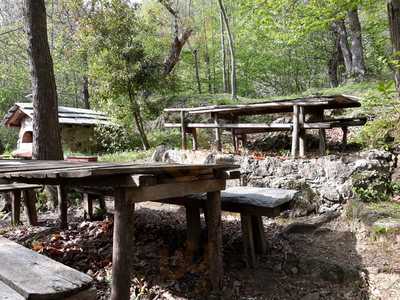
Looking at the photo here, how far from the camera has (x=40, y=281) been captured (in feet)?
6.18

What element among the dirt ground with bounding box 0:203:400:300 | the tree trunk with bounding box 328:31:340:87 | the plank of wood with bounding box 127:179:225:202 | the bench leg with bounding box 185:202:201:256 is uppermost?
the tree trunk with bounding box 328:31:340:87

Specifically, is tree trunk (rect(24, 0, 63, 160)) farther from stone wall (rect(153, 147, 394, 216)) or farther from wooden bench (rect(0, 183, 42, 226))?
stone wall (rect(153, 147, 394, 216))

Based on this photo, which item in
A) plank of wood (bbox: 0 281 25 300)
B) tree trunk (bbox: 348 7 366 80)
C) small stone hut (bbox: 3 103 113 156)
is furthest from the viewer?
tree trunk (bbox: 348 7 366 80)

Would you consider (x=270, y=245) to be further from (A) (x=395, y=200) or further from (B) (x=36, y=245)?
(B) (x=36, y=245)

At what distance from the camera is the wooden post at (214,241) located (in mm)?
3654

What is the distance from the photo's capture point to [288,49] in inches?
829

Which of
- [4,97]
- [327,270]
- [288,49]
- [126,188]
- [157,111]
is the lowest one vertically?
[327,270]

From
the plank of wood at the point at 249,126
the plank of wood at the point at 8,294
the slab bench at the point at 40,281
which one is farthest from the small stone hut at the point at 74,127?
the plank of wood at the point at 8,294

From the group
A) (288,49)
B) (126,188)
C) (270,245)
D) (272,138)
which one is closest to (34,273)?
(126,188)

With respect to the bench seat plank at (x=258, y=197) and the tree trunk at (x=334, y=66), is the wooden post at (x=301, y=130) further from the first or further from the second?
the tree trunk at (x=334, y=66)

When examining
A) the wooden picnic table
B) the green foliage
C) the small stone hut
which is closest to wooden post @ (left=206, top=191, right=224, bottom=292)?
the wooden picnic table

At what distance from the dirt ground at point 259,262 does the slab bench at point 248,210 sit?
0.19 meters

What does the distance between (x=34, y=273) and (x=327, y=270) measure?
3323mm

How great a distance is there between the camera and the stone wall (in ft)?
19.2
